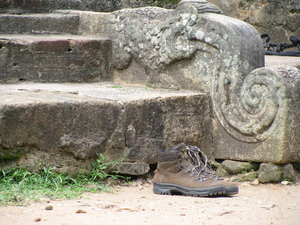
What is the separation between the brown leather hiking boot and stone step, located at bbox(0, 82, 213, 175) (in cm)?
25

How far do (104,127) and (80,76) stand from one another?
0.95 meters

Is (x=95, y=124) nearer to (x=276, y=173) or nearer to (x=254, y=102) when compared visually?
(x=254, y=102)

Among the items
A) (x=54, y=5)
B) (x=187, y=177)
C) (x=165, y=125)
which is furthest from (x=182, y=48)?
(x=54, y=5)

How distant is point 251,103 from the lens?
2.77 meters

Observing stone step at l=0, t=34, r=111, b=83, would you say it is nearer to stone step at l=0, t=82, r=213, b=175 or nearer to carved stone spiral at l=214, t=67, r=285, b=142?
stone step at l=0, t=82, r=213, b=175

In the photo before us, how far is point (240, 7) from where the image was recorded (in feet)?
17.3

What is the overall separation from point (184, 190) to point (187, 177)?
3.0 inches

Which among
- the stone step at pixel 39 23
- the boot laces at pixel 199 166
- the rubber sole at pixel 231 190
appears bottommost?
the rubber sole at pixel 231 190

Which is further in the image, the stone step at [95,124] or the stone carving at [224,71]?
the stone carving at [224,71]

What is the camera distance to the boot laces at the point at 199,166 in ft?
8.18

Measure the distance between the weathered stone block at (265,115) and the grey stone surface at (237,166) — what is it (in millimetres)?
40

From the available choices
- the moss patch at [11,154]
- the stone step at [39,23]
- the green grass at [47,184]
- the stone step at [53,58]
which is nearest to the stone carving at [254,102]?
the green grass at [47,184]

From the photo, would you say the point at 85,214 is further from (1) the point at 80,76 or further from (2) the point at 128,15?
(2) the point at 128,15

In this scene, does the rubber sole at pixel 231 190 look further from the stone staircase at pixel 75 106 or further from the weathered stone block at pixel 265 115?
the stone staircase at pixel 75 106
